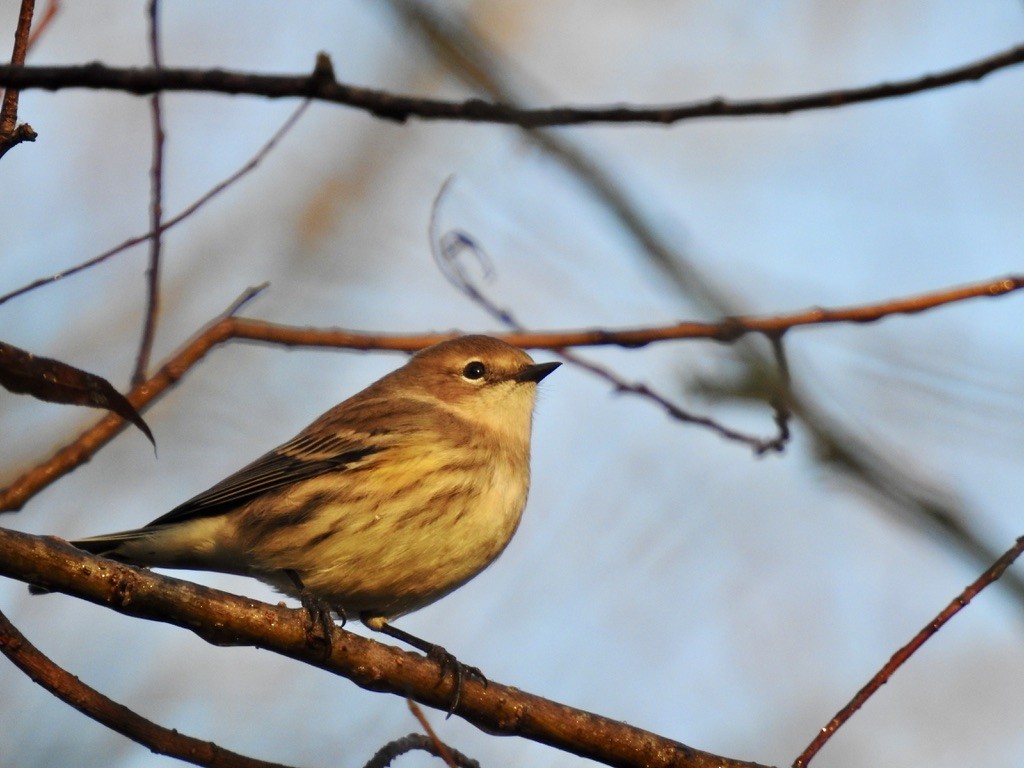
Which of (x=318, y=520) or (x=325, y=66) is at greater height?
(x=318, y=520)

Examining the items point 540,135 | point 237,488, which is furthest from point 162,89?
point 237,488

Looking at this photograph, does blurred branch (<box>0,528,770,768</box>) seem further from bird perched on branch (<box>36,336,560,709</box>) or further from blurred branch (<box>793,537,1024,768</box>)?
bird perched on branch (<box>36,336,560,709</box>)

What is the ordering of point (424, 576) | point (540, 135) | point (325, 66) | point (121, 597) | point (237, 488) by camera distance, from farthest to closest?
point (237, 488) → point (424, 576) → point (540, 135) → point (121, 597) → point (325, 66)

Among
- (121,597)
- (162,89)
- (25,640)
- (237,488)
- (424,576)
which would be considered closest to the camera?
(162,89)

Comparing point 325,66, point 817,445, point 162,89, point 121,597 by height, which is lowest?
point 121,597

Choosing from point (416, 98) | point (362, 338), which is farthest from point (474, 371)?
point (416, 98)

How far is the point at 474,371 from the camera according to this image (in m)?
7.91

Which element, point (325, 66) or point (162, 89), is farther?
point (325, 66)

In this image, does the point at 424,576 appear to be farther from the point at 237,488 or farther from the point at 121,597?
the point at 121,597

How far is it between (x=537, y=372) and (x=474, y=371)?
59cm

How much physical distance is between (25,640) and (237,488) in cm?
304

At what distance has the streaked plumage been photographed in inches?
238

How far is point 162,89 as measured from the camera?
8.50 feet

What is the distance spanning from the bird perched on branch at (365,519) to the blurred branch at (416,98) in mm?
3213
